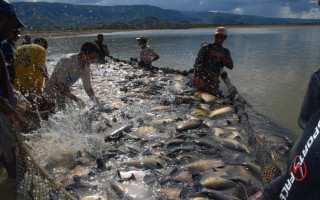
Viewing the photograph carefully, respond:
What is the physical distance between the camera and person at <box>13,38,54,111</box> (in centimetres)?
498

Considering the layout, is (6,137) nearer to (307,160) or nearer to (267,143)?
(307,160)

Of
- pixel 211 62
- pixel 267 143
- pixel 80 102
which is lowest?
pixel 267 143

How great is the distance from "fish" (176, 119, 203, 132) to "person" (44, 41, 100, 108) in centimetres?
204

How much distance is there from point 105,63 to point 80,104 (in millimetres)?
10522

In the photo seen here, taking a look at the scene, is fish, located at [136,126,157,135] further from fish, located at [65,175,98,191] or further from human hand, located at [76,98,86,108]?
fish, located at [65,175,98,191]

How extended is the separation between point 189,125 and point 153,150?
1.26 meters

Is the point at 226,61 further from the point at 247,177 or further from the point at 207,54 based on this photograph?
the point at 247,177

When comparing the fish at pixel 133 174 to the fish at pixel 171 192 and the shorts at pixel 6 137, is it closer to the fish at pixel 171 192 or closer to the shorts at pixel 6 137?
the fish at pixel 171 192

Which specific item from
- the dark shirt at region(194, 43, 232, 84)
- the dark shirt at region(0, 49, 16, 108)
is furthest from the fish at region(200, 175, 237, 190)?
the dark shirt at region(194, 43, 232, 84)

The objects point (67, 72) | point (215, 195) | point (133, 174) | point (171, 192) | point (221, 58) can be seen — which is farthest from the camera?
point (221, 58)

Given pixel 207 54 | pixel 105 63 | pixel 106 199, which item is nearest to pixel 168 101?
pixel 207 54

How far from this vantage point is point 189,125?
554 centimetres

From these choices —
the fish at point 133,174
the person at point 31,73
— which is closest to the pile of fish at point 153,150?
the fish at point 133,174

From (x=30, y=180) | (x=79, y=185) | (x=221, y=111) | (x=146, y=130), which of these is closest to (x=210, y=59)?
(x=221, y=111)
